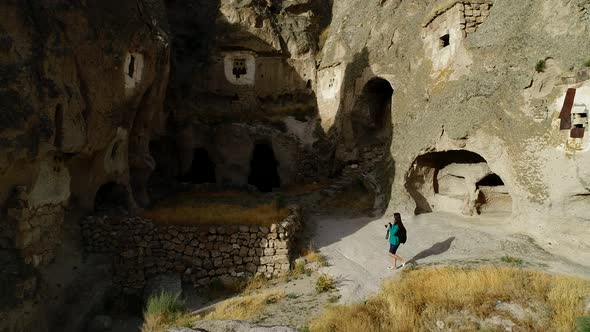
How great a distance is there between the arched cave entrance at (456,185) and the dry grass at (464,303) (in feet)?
16.4

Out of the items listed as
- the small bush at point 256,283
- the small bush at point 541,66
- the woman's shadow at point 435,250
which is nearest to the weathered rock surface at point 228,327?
the small bush at point 256,283

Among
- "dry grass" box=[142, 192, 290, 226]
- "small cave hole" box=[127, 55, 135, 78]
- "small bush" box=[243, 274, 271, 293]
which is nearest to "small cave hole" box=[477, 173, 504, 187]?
"dry grass" box=[142, 192, 290, 226]

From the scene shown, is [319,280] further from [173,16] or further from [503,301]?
[173,16]

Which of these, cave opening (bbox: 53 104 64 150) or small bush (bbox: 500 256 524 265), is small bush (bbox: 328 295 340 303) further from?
cave opening (bbox: 53 104 64 150)

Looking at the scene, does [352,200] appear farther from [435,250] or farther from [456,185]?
[435,250]

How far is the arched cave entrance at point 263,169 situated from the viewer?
66.2 ft

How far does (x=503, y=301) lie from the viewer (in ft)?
20.1

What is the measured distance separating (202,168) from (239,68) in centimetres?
565

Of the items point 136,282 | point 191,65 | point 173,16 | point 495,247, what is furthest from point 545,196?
point 173,16

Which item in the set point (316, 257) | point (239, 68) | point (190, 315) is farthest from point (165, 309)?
point (239, 68)

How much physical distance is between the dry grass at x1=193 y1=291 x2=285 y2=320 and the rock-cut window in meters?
14.0

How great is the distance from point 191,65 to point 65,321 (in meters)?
14.4

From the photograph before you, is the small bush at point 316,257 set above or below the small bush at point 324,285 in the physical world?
above

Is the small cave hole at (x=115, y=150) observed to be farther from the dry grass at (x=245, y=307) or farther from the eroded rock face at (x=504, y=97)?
the eroded rock face at (x=504, y=97)
